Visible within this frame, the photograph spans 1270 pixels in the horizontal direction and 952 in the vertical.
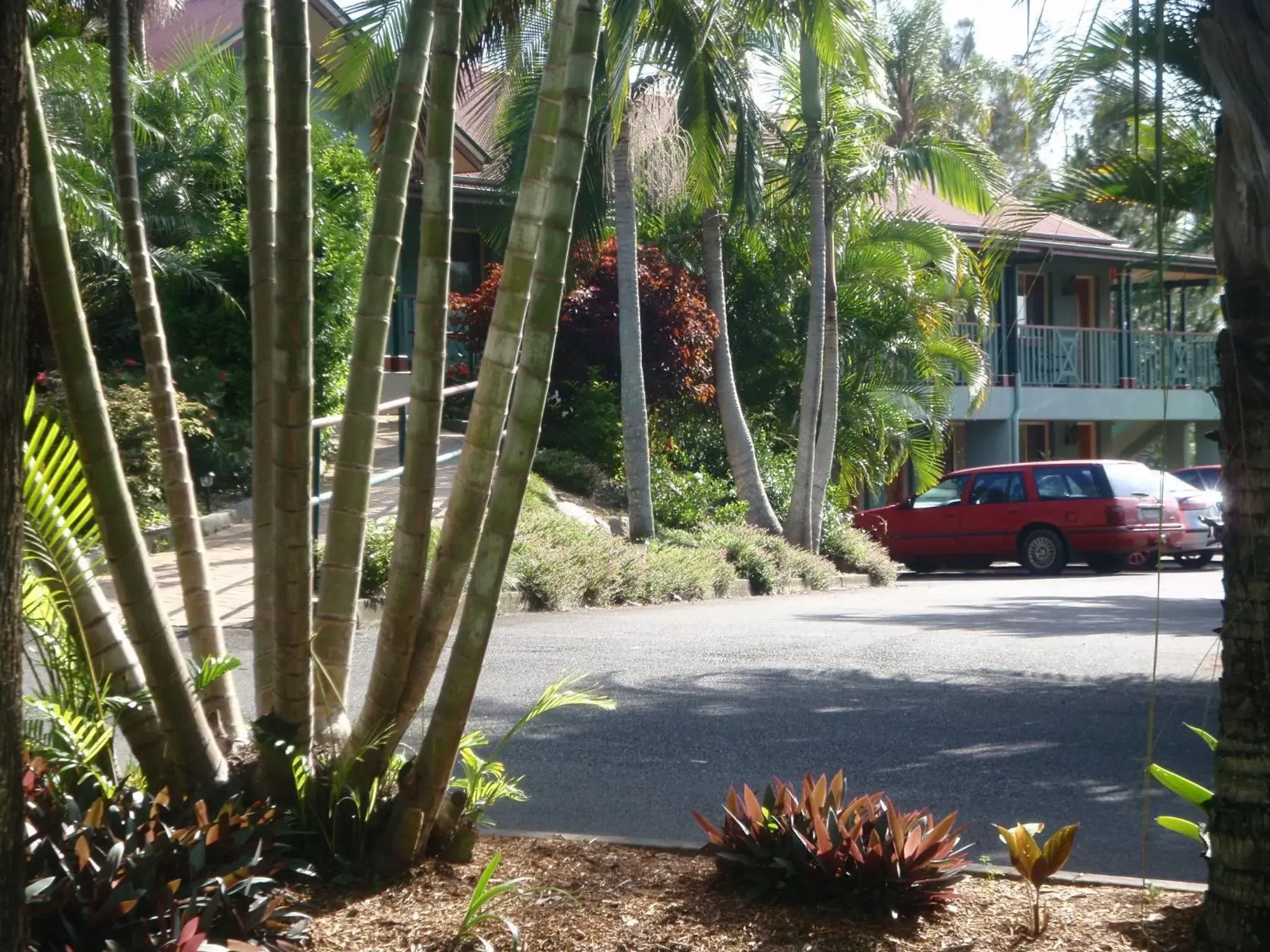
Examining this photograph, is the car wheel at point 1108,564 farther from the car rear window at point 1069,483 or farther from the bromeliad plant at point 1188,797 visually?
the bromeliad plant at point 1188,797

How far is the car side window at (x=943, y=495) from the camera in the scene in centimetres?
2240

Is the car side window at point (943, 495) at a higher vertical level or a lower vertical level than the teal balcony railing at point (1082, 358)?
lower

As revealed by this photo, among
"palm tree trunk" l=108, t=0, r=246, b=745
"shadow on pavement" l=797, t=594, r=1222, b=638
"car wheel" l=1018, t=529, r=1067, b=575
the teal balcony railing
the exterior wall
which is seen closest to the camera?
"palm tree trunk" l=108, t=0, r=246, b=745

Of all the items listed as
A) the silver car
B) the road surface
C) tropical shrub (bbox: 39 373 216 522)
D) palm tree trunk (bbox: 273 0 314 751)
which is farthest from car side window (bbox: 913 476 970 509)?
palm tree trunk (bbox: 273 0 314 751)

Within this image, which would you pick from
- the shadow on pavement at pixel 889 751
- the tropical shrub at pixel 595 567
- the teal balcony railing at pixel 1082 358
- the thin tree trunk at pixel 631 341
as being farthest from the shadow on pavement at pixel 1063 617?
the teal balcony railing at pixel 1082 358

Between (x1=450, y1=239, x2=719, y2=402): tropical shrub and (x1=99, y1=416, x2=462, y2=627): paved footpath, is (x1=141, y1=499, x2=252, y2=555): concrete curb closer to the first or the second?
(x1=99, y1=416, x2=462, y2=627): paved footpath

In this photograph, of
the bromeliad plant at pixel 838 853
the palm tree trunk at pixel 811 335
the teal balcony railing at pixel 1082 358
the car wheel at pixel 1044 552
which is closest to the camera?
the bromeliad plant at pixel 838 853

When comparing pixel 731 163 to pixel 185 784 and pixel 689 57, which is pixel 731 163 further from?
pixel 185 784

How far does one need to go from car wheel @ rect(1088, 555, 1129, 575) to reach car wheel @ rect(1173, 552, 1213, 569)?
83cm

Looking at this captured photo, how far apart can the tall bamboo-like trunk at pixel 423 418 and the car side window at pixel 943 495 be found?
A: 1883cm

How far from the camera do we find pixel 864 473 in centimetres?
2428

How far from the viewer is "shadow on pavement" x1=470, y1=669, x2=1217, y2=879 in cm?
562

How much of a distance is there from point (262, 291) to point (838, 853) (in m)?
2.38

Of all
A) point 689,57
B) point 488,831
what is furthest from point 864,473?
point 488,831
